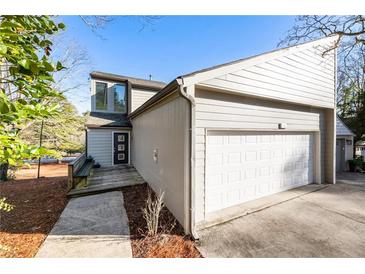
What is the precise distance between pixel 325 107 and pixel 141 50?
7258 millimetres

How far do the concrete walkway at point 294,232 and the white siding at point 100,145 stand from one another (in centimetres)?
852

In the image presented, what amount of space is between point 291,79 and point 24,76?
6.35m

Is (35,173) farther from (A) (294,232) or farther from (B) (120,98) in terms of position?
(A) (294,232)

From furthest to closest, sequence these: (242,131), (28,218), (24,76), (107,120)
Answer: (107,120), (242,131), (28,218), (24,76)

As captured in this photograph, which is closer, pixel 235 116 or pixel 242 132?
pixel 235 116

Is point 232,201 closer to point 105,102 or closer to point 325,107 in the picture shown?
point 325,107

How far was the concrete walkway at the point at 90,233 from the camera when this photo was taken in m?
2.90

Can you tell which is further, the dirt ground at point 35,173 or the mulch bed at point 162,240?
the dirt ground at point 35,173

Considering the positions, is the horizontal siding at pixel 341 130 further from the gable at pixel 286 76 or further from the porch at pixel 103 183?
the porch at pixel 103 183

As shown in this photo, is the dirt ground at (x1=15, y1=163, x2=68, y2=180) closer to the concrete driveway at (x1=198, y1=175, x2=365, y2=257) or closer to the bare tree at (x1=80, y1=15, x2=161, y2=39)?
the bare tree at (x1=80, y1=15, x2=161, y2=39)

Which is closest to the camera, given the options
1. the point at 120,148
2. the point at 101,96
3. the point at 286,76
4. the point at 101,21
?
the point at 101,21

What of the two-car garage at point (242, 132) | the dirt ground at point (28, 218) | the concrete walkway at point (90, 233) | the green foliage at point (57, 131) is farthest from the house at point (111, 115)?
the concrete walkway at point (90, 233)

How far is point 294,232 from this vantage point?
137 inches

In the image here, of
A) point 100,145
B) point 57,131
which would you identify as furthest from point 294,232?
point 57,131
